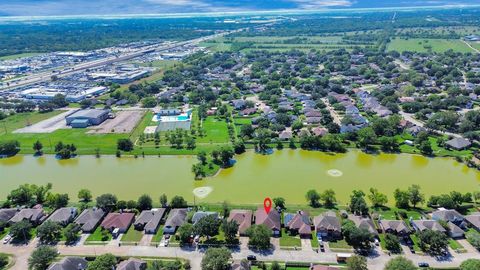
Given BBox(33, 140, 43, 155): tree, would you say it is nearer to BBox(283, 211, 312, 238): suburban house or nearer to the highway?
BBox(283, 211, 312, 238): suburban house

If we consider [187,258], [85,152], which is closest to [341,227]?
[187,258]

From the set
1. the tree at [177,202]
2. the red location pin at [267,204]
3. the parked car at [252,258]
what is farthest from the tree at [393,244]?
the tree at [177,202]

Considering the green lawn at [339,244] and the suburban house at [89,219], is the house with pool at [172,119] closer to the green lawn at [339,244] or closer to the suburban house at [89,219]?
the suburban house at [89,219]

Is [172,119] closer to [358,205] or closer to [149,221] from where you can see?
[149,221]

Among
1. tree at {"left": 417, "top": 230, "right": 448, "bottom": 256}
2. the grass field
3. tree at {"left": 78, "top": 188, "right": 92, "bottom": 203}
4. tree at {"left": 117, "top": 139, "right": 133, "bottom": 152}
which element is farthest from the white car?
the grass field

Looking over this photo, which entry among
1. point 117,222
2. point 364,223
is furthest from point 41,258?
point 364,223

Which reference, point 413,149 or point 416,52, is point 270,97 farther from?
point 416,52
